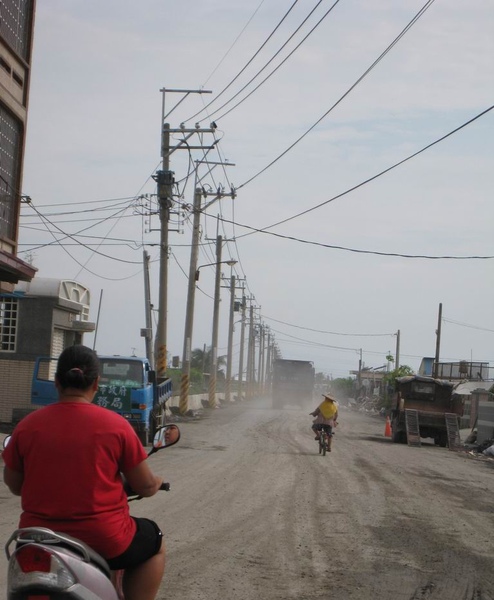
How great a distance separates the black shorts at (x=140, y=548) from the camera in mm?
4070

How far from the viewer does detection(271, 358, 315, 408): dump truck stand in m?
62.0

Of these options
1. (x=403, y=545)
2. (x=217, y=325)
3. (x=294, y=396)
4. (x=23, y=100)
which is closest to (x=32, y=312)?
(x=23, y=100)

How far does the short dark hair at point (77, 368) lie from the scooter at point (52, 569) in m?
0.74

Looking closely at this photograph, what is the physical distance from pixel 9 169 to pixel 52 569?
18258mm

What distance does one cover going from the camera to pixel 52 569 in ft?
11.7

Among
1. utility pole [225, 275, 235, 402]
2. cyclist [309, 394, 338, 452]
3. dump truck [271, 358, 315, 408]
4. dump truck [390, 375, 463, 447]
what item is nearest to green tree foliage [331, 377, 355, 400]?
utility pole [225, 275, 235, 402]

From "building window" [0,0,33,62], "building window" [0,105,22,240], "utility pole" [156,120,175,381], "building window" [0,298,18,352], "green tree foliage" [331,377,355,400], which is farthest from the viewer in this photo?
"green tree foliage" [331,377,355,400]

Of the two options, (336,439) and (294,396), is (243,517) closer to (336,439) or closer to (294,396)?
(336,439)

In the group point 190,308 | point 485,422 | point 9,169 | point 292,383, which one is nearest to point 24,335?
point 9,169

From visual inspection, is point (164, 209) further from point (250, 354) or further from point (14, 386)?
point (250, 354)

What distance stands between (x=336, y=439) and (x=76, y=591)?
84.1 ft

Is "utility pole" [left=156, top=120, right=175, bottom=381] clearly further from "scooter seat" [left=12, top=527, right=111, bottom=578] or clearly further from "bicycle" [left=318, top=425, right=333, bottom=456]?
"scooter seat" [left=12, top=527, right=111, bottom=578]

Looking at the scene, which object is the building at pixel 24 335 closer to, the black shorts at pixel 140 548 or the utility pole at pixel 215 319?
the utility pole at pixel 215 319

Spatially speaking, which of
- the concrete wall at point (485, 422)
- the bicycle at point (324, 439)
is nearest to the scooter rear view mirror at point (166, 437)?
the bicycle at point (324, 439)
